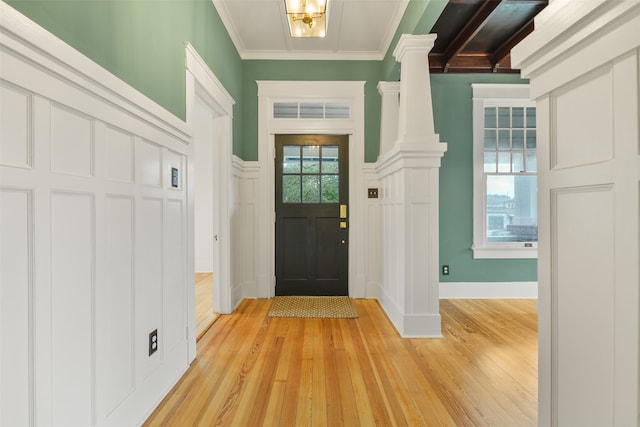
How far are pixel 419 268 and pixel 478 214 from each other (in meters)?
1.60

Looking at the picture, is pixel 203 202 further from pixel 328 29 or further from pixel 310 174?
pixel 328 29

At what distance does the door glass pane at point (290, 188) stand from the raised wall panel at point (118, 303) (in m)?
2.43

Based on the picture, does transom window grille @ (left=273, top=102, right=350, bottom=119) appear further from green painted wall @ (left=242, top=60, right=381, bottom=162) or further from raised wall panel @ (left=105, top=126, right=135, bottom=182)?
raised wall panel @ (left=105, top=126, right=135, bottom=182)

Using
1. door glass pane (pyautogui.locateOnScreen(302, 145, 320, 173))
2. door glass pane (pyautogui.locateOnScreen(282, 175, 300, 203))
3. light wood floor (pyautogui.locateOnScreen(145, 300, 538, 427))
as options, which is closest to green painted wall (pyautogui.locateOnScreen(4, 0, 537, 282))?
door glass pane (pyautogui.locateOnScreen(282, 175, 300, 203))

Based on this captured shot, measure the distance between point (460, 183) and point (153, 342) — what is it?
3.52 metres

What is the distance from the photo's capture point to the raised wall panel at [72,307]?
3.61 feet

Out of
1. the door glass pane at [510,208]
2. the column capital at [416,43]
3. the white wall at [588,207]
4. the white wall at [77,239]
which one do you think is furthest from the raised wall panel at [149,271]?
the door glass pane at [510,208]

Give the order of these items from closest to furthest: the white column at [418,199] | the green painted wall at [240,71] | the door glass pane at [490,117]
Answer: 1. the green painted wall at [240,71]
2. the white column at [418,199]
3. the door glass pane at [490,117]

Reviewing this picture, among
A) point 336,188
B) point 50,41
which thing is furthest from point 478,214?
point 50,41

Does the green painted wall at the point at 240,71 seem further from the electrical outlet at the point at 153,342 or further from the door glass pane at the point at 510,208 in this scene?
the electrical outlet at the point at 153,342

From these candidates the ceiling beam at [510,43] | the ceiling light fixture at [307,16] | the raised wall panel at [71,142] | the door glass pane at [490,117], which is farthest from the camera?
the door glass pane at [490,117]

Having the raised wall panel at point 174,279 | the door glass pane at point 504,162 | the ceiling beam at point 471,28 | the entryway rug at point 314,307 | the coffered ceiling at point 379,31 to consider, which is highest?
the coffered ceiling at point 379,31

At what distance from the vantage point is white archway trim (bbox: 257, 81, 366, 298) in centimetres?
383

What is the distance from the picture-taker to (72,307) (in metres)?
1.17
